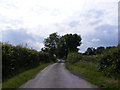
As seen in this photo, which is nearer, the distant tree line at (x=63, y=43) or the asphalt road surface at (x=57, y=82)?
the asphalt road surface at (x=57, y=82)

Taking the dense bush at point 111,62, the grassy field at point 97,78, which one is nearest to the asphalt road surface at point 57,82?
the grassy field at point 97,78

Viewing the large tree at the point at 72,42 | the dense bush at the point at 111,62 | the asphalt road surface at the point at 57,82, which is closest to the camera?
the asphalt road surface at the point at 57,82

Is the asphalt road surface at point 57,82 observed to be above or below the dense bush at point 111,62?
below

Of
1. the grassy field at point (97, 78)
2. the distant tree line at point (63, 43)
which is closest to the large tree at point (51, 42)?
the distant tree line at point (63, 43)

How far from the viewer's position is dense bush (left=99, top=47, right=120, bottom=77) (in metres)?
12.9

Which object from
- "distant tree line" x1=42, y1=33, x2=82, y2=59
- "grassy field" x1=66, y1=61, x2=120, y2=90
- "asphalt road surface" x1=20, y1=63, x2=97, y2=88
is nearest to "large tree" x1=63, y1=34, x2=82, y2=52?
"distant tree line" x1=42, y1=33, x2=82, y2=59

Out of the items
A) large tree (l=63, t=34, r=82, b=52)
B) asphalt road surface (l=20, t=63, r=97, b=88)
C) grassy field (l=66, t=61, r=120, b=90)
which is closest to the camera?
grassy field (l=66, t=61, r=120, b=90)

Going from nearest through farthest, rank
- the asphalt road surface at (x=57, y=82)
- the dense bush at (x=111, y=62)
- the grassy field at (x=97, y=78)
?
1. the grassy field at (x=97, y=78)
2. the asphalt road surface at (x=57, y=82)
3. the dense bush at (x=111, y=62)

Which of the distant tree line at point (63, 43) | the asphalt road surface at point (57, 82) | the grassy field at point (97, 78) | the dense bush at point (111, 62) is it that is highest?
the distant tree line at point (63, 43)

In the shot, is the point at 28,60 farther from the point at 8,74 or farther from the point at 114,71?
the point at 114,71

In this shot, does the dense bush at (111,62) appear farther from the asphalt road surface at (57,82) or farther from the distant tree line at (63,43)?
the distant tree line at (63,43)

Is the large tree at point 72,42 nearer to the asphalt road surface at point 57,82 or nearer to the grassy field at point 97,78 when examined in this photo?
the grassy field at point 97,78

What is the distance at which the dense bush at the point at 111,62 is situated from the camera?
509 inches

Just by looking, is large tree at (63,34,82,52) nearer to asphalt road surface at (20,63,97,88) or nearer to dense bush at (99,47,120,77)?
dense bush at (99,47,120,77)
